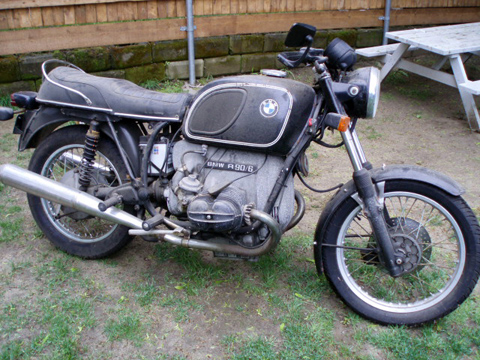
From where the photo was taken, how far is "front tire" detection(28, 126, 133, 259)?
3379 millimetres

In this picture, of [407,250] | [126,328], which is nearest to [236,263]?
[126,328]

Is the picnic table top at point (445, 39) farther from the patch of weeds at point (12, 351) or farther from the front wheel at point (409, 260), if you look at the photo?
the patch of weeds at point (12, 351)

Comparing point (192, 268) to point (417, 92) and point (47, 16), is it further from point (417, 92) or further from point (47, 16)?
point (417, 92)

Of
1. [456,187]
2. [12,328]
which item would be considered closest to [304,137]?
[456,187]

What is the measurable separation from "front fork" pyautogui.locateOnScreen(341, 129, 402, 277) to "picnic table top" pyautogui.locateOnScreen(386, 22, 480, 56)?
3768 mm

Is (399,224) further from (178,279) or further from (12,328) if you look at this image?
(12,328)

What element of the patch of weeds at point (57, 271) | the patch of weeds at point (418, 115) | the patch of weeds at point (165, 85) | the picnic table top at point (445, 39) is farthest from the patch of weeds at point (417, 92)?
the patch of weeds at point (57, 271)

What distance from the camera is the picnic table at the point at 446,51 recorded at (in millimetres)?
5938

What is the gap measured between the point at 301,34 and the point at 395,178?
935 millimetres

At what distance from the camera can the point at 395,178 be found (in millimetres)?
2801

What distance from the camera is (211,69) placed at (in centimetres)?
708

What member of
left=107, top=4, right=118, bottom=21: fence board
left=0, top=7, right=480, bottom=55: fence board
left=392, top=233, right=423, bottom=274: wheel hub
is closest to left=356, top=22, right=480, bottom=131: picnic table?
left=0, top=7, right=480, bottom=55: fence board

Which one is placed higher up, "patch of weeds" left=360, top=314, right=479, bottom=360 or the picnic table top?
the picnic table top

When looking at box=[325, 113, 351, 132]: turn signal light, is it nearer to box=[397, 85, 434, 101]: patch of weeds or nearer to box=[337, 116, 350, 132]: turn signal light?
box=[337, 116, 350, 132]: turn signal light
